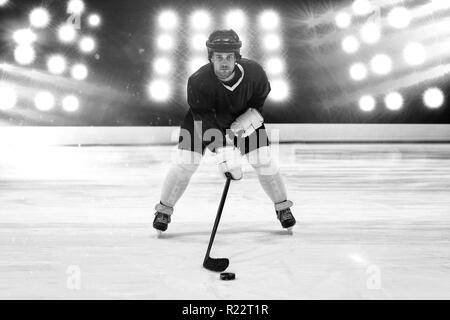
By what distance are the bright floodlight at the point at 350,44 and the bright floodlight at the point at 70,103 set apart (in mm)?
3814

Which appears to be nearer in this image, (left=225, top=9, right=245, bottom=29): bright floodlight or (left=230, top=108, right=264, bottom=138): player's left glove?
(left=230, top=108, right=264, bottom=138): player's left glove

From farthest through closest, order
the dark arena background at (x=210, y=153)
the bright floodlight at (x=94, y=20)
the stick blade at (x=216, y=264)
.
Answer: the bright floodlight at (x=94, y=20) → the dark arena background at (x=210, y=153) → the stick blade at (x=216, y=264)

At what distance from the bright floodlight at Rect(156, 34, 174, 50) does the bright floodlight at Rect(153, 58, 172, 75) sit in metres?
0.18

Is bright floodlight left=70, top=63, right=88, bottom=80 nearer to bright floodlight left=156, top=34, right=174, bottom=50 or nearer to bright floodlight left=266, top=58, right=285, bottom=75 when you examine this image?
bright floodlight left=156, top=34, right=174, bottom=50

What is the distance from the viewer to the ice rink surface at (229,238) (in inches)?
91.3

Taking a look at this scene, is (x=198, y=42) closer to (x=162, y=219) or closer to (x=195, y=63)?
(x=195, y=63)

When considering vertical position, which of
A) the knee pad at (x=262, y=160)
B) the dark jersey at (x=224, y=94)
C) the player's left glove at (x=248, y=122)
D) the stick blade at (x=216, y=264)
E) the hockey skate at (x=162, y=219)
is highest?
the dark jersey at (x=224, y=94)

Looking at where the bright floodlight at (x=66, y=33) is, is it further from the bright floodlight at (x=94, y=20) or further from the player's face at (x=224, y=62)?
the player's face at (x=224, y=62)

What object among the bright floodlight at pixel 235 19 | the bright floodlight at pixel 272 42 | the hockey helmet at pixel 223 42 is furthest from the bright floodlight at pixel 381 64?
the hockey helmet at pixel 223 42

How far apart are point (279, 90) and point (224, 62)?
7.36 m

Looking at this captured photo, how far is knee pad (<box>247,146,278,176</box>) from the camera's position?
3.28 m

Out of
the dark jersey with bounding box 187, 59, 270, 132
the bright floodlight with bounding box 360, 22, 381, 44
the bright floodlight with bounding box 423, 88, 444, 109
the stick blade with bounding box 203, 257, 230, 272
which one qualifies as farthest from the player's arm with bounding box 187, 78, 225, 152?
the bright floodlight with bounding box 423, 88, 444, 109

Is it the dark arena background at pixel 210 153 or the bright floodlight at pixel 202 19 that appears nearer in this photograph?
the dark arena background at pixel 210 153

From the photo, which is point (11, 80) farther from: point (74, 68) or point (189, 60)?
point (189, 60)
